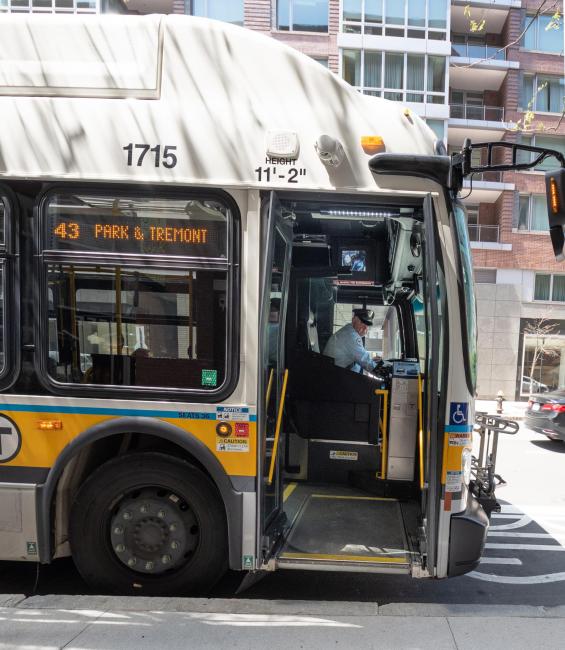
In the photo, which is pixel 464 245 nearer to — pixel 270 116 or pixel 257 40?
pixel 270 116

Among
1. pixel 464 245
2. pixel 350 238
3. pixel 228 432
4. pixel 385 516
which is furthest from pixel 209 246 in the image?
pixel 385 516

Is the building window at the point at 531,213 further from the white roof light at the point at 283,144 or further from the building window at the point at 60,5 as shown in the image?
the white roof light at the point at 283,144

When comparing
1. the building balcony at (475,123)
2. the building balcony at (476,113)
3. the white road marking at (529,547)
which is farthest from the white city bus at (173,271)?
the building balcony at (476,113)

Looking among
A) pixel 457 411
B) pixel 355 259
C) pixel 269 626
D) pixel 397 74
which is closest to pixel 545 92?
pixel 397 74

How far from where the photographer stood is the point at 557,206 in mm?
2928

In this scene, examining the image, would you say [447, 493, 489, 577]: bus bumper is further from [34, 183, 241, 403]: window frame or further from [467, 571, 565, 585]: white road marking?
[34, 183, 241, 403]: window frame

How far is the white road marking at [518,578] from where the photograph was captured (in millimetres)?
4168

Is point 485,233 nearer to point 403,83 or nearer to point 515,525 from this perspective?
point 403,83

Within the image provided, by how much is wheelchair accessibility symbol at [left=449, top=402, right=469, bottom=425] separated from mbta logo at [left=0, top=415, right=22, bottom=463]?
2.77 metres

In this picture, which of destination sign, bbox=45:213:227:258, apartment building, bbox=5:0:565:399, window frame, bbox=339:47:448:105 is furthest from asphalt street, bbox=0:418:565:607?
window frame, bbox=339:47:448:105

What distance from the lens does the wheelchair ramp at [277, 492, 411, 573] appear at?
326 cm

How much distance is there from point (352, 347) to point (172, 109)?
2829 mm

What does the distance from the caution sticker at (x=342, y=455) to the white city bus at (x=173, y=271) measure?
1511mm

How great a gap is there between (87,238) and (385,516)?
3065mm
